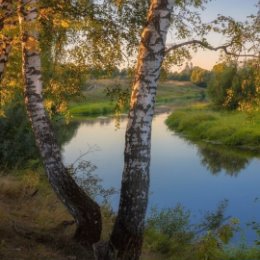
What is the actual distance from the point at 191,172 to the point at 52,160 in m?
19.3

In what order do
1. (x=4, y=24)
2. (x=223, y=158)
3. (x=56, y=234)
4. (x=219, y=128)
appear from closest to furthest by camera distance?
(x=4, y=24) → (x=56, y=234) → (x=223, y=158) → (x=219, y=128)

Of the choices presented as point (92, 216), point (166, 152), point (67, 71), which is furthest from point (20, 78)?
point (166, 152)

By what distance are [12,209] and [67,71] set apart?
3.35m

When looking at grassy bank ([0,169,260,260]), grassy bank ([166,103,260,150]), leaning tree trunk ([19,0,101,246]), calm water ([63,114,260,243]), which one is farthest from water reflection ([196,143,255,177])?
leaning tree trunk ([19,0,101,246])

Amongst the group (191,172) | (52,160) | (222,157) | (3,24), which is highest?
(3,24)

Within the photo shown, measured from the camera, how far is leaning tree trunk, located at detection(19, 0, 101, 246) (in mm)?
7754

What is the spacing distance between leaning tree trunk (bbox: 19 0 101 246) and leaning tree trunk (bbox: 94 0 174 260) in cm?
94

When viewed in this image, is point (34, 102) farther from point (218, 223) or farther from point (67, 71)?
point (218, 223)

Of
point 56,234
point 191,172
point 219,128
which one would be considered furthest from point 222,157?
point 56,234

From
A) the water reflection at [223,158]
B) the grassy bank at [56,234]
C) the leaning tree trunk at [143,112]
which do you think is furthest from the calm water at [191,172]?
the leaning tree trunk at [143,112]

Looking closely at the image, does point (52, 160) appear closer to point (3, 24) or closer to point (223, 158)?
point (3, 24)

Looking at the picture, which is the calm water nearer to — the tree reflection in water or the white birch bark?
the tree reflection in water

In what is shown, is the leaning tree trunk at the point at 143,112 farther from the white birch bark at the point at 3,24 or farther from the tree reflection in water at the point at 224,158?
the tree reflection in water at the point at 224,158

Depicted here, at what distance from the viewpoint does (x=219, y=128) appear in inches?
1693
